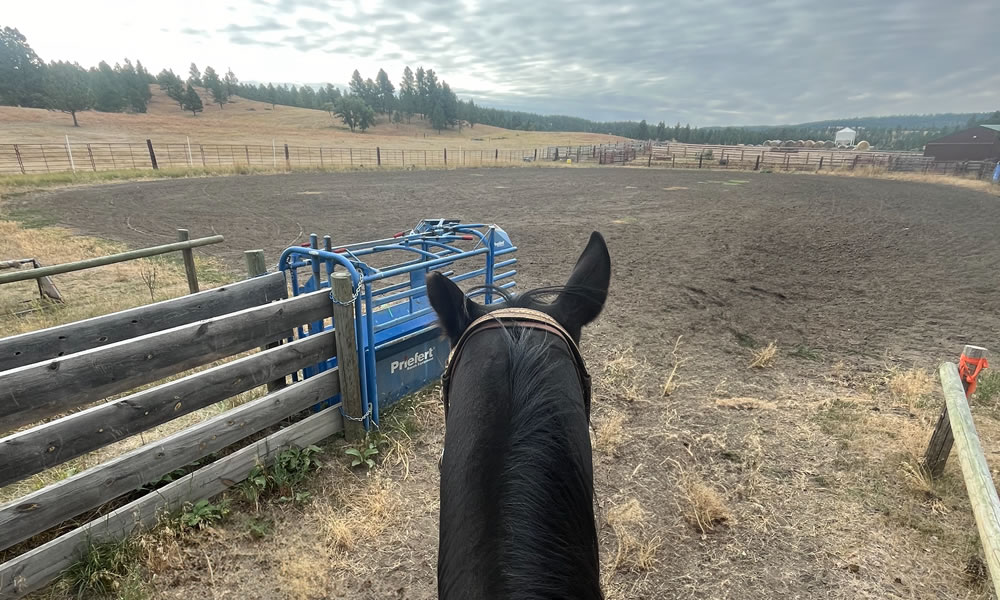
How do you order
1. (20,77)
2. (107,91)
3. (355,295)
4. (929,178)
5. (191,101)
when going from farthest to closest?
(191,101)
(107,91)
(20,77)
(929,178)
(355,295)

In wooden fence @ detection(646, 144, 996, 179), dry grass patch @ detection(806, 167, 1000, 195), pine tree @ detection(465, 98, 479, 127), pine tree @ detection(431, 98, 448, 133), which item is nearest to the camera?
dry grass patch @ detection(806, 167, 1000, 195)

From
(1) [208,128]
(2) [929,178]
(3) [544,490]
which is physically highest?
(1) [208,128]

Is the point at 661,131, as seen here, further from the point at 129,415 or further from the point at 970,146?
the point at 129,415

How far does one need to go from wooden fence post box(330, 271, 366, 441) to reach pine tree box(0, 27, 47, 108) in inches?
3249

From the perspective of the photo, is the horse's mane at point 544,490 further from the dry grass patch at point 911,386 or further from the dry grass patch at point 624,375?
the dry grass patch at point 911,386

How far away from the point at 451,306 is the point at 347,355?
1.93 meters

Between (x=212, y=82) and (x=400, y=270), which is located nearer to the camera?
(x=400, y=270)

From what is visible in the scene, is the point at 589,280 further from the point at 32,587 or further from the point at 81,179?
the point at 81,179

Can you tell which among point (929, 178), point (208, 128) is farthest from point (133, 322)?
point (208, 128)

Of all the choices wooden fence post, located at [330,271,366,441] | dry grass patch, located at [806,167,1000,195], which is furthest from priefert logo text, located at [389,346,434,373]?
dry grass patch, located at [806,167,1000,195]

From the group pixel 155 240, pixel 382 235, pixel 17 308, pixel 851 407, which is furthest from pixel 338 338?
pixel 155 240

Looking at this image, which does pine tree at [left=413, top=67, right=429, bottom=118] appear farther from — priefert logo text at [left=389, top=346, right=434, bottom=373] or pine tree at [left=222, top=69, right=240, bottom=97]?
priefert logo text at [left=389, top=346, right=434, bottom=373]

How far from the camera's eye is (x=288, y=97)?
108625 millimetres

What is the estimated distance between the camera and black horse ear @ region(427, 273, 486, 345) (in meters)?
1.35
